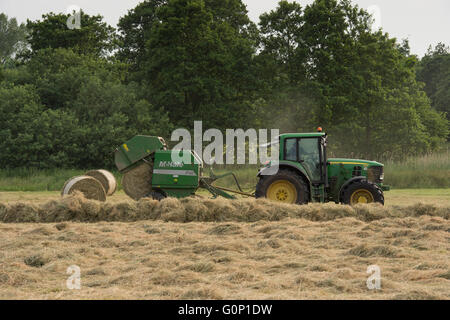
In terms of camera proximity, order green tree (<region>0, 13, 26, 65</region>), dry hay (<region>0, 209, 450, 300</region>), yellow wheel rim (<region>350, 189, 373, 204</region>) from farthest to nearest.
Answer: green tree (<region>0, 13, 26, 65</region>) → yellow wheel rim (<region>350, 189, 373, 204</region>) → dry hay (<region>0, 209, 450, 300</region>)

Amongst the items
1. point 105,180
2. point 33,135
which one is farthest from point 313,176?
point 33,135

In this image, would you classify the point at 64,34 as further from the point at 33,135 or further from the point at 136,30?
the point at 33,135

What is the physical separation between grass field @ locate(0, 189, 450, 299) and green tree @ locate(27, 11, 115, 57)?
23624 mm

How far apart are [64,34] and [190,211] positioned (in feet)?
81.0

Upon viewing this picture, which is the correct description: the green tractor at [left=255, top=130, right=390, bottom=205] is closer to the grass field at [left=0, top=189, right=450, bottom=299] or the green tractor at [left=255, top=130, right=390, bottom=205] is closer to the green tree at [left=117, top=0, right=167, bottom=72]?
the grass field at [left=0, top=189, right=450, bottom=299]

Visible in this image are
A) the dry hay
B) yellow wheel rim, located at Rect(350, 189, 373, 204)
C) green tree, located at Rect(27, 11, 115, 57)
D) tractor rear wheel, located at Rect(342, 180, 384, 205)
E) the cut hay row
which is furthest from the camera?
green tree, located at Rect(27, 11, 115, 57)

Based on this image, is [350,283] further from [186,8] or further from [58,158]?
[186,8]

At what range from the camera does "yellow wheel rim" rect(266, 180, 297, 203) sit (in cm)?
1209

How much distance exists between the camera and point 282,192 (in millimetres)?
12172

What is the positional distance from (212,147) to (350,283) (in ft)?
71.4

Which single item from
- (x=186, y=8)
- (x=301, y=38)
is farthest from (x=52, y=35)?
(x=301, y=38)

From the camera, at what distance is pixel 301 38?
30531 millimetres
